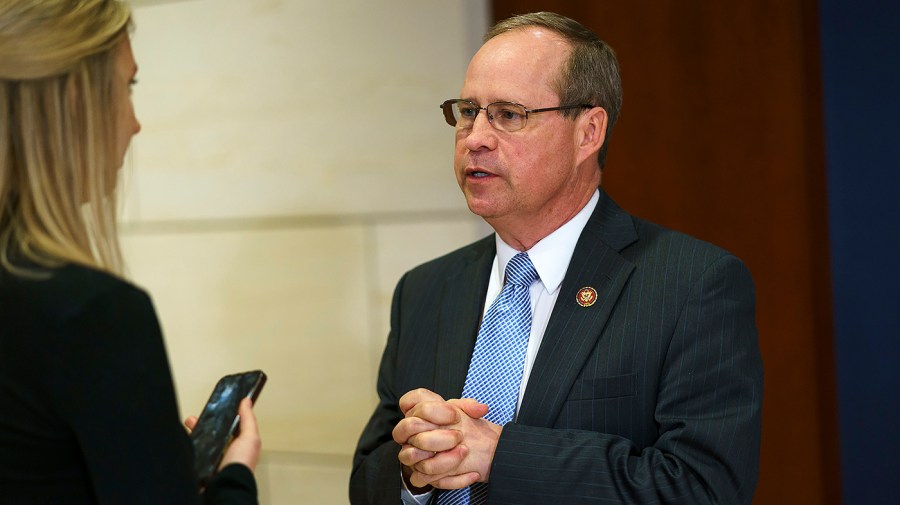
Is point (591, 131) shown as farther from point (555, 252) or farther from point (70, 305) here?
point (70, 305)

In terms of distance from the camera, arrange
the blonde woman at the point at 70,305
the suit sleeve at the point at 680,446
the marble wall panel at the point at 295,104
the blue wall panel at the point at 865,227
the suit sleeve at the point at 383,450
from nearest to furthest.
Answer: the blonde woman at the point at 70,305 → the suit sleeve at the point at 680,446 → the suit sleeve at the point at 383,450 → the blue wall panel at the point at 865,227 → the marble wall panel at the point at 295,104

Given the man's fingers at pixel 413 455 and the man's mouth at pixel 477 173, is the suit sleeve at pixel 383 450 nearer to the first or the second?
the man's fingers at pixel 413 455

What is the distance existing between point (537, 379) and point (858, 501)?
133 centimetres

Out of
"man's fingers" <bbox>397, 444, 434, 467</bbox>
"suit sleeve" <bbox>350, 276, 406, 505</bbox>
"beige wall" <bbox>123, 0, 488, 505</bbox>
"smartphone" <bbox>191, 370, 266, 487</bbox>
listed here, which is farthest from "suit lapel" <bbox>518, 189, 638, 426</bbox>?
"beige wall" <bbox>123, 0, 488, 505</bbox>

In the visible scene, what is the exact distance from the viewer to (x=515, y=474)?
1854mm

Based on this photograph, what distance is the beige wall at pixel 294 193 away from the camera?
3.24 metres

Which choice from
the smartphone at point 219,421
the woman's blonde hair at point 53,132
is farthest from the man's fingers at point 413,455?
the woman's blonde hair at point 53,132

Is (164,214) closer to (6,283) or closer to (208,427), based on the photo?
(208,427)

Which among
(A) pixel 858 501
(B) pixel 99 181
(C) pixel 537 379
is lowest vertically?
(A) pixel 858 501

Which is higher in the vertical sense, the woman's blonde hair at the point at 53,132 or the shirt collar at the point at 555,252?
the woman's blonde hair at the point at 53,132

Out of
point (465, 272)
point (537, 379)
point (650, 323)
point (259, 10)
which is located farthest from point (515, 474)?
point (259, 10)

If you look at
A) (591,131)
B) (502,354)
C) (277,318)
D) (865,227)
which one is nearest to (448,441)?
(502,354)

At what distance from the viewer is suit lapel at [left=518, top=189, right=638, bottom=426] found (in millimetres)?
1964

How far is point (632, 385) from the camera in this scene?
1.93m
